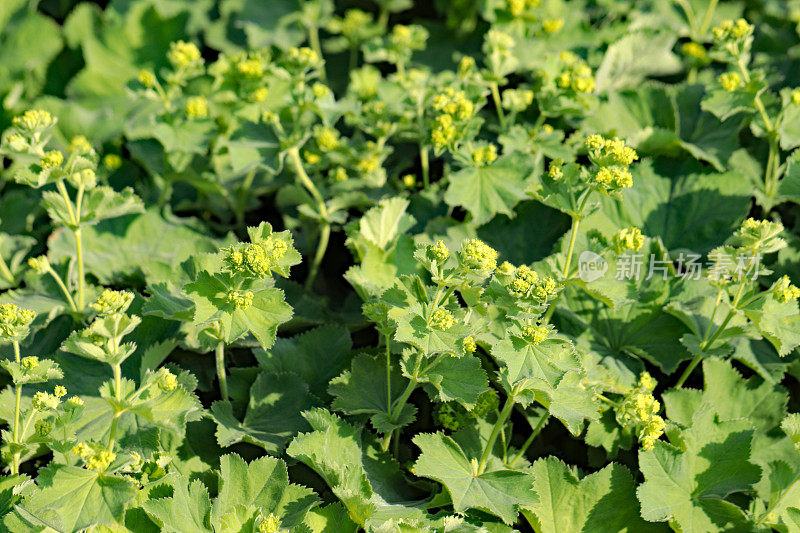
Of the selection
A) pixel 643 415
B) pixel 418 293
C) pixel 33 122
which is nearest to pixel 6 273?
pixel 33 122

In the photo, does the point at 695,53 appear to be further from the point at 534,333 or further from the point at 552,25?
the point at 534,333

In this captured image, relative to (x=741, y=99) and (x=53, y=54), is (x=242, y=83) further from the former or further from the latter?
(x=741, y=99)

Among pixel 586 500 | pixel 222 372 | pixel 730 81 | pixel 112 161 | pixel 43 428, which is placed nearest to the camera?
pixel 43 428

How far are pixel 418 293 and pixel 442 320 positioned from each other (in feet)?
0.57

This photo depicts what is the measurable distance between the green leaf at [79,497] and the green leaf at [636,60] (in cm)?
306

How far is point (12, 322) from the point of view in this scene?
2.40 m

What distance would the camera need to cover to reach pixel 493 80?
342 cm

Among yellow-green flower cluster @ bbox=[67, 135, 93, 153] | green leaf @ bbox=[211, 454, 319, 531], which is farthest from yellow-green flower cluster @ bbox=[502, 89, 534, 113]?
green leaf @ bbox=[211, 454, 319, 531]

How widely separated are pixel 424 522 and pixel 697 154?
83.2 inches

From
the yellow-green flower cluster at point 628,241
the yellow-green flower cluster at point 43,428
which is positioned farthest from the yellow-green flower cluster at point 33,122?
the yellow-green flower cluster at point 628,241

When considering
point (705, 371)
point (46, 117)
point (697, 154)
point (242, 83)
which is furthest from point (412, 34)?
point (705, 371)

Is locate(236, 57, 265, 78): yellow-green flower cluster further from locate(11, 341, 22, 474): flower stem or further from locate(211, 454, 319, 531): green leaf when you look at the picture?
locate(211, 454, 319, 531): green leaf

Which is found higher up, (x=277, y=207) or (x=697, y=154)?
(x=697, y=154)

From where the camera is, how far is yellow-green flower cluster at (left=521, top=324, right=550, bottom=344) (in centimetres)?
227
